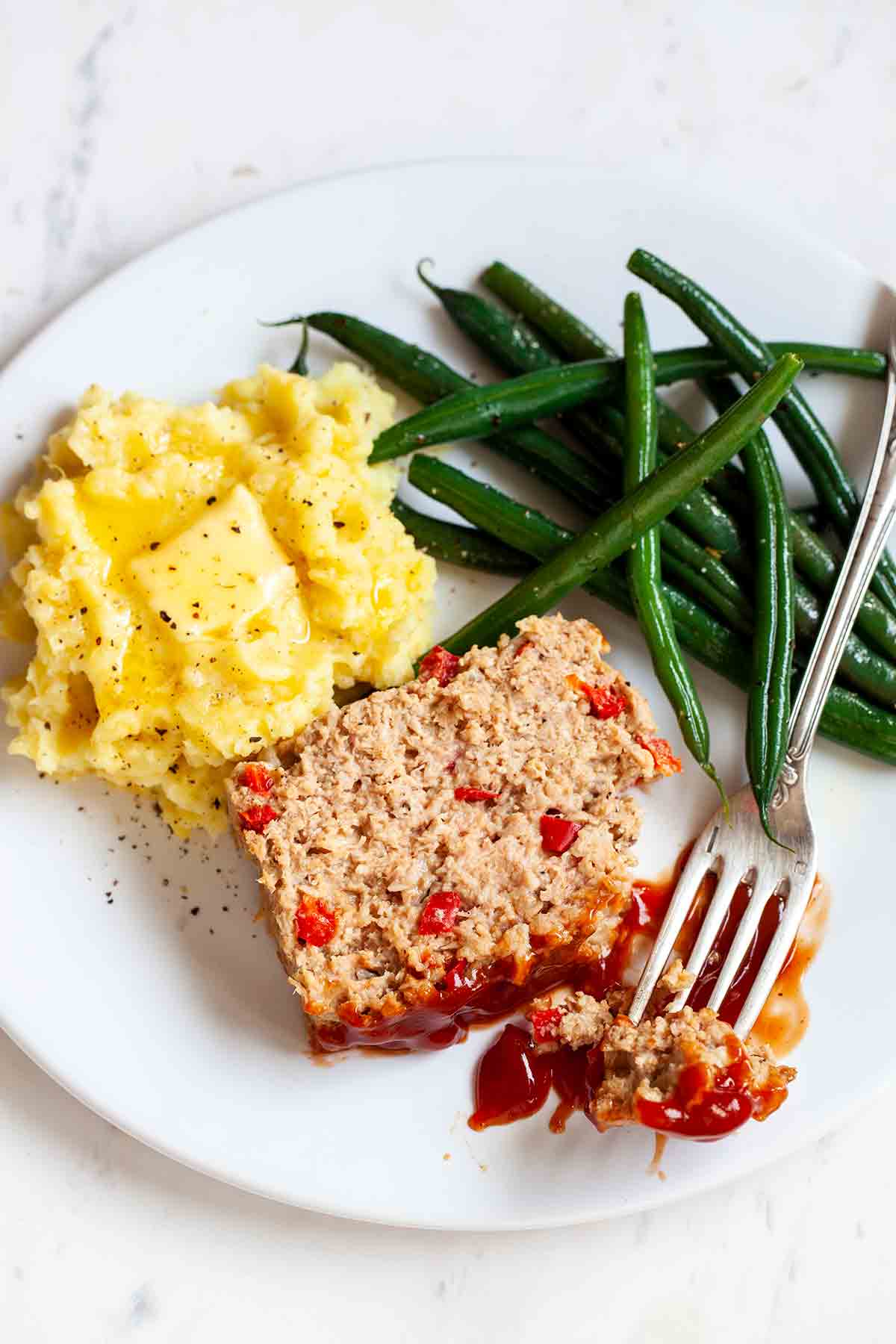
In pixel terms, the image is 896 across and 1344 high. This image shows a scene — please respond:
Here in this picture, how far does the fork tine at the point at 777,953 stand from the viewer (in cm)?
449

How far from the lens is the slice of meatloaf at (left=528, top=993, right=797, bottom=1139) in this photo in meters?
4.08

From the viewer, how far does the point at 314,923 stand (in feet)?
13.9

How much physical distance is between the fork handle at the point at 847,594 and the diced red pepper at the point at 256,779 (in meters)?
2.03

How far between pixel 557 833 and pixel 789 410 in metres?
2.03

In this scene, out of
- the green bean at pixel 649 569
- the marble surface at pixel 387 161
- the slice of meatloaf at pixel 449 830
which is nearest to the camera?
the slice of meatloaf at pixel 449 830

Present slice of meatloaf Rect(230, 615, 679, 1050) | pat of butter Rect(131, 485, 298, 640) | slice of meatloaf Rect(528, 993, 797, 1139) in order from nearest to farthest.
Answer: slice of meatloaf Rect(528, 993, 797, 1139) < slice of meatloaf Rect(230, 615, 679, 1050) < pat of butter Rect(131, 485, 298, 640)

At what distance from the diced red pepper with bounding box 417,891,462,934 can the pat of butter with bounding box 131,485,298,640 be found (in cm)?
121

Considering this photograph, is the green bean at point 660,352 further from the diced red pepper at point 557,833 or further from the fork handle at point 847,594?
the diced red pepper at point 557,833

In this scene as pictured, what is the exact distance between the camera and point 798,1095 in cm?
462

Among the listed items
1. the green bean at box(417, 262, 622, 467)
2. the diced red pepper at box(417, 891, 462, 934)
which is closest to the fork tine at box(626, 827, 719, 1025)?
the diced red pepper at box(417, 891, 462, 934)

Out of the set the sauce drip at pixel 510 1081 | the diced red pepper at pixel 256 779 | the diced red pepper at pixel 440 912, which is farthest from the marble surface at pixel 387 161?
the diced red pepper at pixel 256 779

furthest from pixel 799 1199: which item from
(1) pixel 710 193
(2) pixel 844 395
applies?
(1) pixel 710 193

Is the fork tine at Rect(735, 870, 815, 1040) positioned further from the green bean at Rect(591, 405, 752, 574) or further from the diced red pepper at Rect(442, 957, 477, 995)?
the green bean at Rect(591, 405, 752, 574)

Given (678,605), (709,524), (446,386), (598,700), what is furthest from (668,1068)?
(446,386)
